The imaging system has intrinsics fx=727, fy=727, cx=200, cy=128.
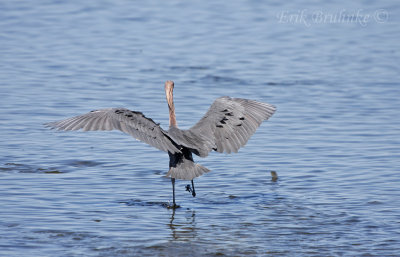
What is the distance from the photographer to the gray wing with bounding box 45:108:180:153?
310 inches

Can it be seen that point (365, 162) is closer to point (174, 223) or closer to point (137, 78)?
point (174, 223)

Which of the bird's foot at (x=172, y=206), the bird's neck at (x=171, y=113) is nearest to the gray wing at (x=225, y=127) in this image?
the bird's neck at (x=171, y=113)

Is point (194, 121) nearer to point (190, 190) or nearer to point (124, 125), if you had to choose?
point (190, 190)

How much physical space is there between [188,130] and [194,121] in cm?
372

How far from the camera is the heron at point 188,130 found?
7.94m

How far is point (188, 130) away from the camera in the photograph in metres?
8.63

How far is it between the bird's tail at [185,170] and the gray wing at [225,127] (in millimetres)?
175

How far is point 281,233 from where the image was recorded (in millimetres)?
7770

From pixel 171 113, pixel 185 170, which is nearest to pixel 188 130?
pixel 185 170

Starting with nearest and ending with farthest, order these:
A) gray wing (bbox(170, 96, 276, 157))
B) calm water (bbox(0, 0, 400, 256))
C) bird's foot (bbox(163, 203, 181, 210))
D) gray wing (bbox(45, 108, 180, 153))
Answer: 1. calm water (bbox(0, 0, 400, 256))
2. gray wing (bbox(45, 108, 180, 153))
3. gray wing (bbox(170, 96, 276, 157))
4. bird's foot (bbox(163, 203, 181, 210))

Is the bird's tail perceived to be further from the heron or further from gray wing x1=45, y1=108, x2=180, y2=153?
gray wing x1=45, y1=108, x2=180, y2=153

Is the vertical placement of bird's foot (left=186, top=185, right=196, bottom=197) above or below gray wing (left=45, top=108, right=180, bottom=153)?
below

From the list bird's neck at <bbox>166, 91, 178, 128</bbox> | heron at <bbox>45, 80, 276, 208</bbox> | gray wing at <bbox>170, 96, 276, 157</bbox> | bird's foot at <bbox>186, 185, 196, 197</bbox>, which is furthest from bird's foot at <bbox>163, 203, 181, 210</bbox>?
bird's neck at <bbox>166, 91, 178, 128</bbox>

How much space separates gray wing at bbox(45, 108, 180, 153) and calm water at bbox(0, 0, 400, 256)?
0.92 metres
